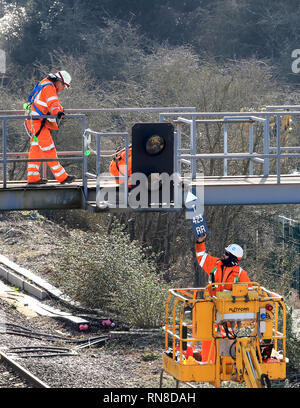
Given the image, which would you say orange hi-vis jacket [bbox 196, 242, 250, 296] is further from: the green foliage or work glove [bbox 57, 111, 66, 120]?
the green foliage

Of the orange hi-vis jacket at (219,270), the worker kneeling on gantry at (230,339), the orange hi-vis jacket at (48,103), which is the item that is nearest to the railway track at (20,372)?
the worker kneeling on gantry at (230,339)

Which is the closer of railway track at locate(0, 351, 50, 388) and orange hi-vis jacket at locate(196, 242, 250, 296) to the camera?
orange hi-vis jacket at locate(196, 242, 250, 296)

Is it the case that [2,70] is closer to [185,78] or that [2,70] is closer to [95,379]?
[185,78]

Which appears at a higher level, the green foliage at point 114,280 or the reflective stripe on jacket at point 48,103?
the reflective stripe on jacket at point 48,103

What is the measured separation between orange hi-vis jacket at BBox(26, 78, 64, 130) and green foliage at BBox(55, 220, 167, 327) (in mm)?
4077

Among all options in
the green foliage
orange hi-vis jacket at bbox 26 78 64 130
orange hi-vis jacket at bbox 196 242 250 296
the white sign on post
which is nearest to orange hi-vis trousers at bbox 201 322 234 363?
orange hi-vis jacket at bbox 196 242 250 296

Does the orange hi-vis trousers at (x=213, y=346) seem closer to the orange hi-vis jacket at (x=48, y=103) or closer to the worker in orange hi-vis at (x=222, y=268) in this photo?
the worker in orange hi-vis at (x=222, y=268)

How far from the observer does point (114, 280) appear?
1716 cm

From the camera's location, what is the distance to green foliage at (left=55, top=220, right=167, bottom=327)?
1608cm

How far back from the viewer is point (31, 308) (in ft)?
56.7

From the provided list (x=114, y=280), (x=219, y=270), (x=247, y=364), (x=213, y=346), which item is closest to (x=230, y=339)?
(x=213, y=346)

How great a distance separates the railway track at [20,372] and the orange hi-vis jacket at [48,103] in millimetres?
3547

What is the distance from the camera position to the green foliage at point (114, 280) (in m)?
16.1

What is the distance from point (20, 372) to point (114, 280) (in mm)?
4208
